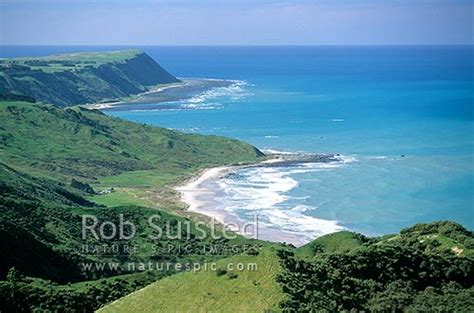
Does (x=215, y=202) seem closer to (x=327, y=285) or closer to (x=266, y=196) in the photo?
(x=266, y=196)

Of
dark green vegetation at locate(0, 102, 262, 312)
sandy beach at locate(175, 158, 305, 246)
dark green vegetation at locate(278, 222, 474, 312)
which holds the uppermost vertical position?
dark green vegetation at locate(278, 222, 474, 312)

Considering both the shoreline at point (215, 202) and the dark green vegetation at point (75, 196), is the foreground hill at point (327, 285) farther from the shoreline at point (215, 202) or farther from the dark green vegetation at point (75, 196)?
the shoreline at point (215, 202)

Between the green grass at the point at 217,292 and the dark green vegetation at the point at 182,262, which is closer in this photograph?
the green grass at the point at 217,292

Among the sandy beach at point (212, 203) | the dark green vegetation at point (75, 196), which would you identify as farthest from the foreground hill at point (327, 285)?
the sandy beach at point (212, 203)

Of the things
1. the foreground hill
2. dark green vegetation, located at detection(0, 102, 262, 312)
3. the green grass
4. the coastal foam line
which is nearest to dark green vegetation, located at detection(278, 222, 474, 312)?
the foreground hill

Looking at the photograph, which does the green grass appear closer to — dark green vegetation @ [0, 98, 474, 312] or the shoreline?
dark green vegetation @ [0, 98, 474, 312]

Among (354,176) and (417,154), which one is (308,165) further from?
(417,154)

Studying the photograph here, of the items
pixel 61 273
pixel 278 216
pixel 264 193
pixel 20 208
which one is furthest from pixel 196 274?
pixel 264 193
